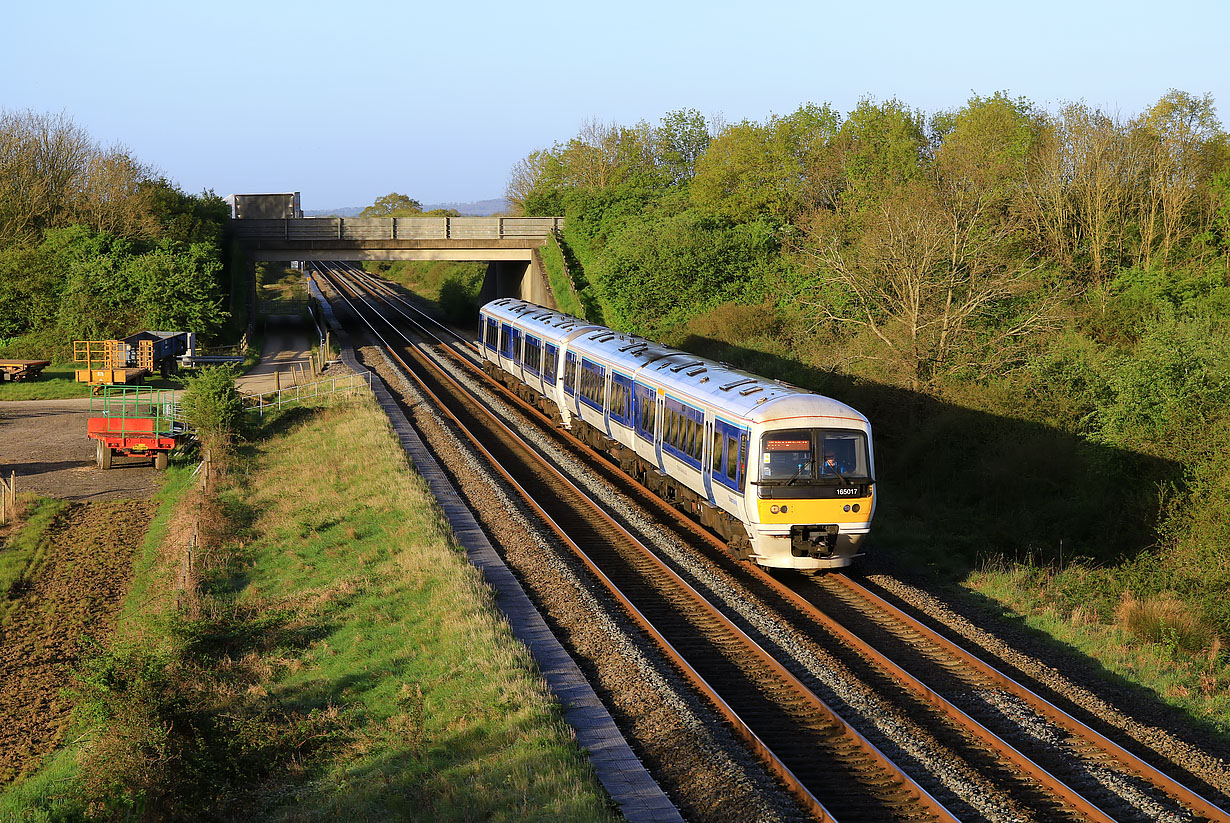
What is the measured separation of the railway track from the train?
0.87 m

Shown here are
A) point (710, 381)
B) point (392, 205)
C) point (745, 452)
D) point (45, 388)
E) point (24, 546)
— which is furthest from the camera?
point (392, 205)

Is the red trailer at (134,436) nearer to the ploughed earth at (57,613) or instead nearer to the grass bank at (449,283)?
the ploughed earth at (57,613)

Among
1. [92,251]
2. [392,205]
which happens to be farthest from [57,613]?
[392,205]

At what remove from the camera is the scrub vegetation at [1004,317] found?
1822 cm

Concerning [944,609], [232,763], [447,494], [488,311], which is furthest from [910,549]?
[488,311]

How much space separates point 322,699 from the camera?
13734 millimetres

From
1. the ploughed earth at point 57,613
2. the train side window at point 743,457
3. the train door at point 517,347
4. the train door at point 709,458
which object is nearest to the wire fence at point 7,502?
the ploughed earth at point 57,613

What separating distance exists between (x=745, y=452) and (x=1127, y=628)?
604cm

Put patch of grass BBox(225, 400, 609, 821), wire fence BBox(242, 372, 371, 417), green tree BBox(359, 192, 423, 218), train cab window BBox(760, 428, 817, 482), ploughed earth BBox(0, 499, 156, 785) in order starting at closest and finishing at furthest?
patch of grass BBox(225, 400, 609, 821) → ploughed earth BBox(0, 499, 156, 785) → train cab window BBox(760, 428, 817, 482) → wire fence BBox(242, 372, 371, 417) → green tree BBox(359, 192, 423, 218)

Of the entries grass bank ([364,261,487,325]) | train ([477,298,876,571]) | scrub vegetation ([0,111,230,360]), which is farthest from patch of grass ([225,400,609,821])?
grass bank ([364,261,487,325])

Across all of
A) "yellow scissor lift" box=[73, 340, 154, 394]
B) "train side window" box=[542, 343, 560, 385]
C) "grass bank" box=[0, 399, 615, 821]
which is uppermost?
"train side window" box=[542, 343, 560, 385]

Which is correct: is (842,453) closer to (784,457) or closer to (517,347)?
(784,457)

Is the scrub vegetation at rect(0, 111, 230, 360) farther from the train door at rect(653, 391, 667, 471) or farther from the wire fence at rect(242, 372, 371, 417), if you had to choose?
the train door at rect(653, 391, 667, 471)

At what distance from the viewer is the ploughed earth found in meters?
14.8
